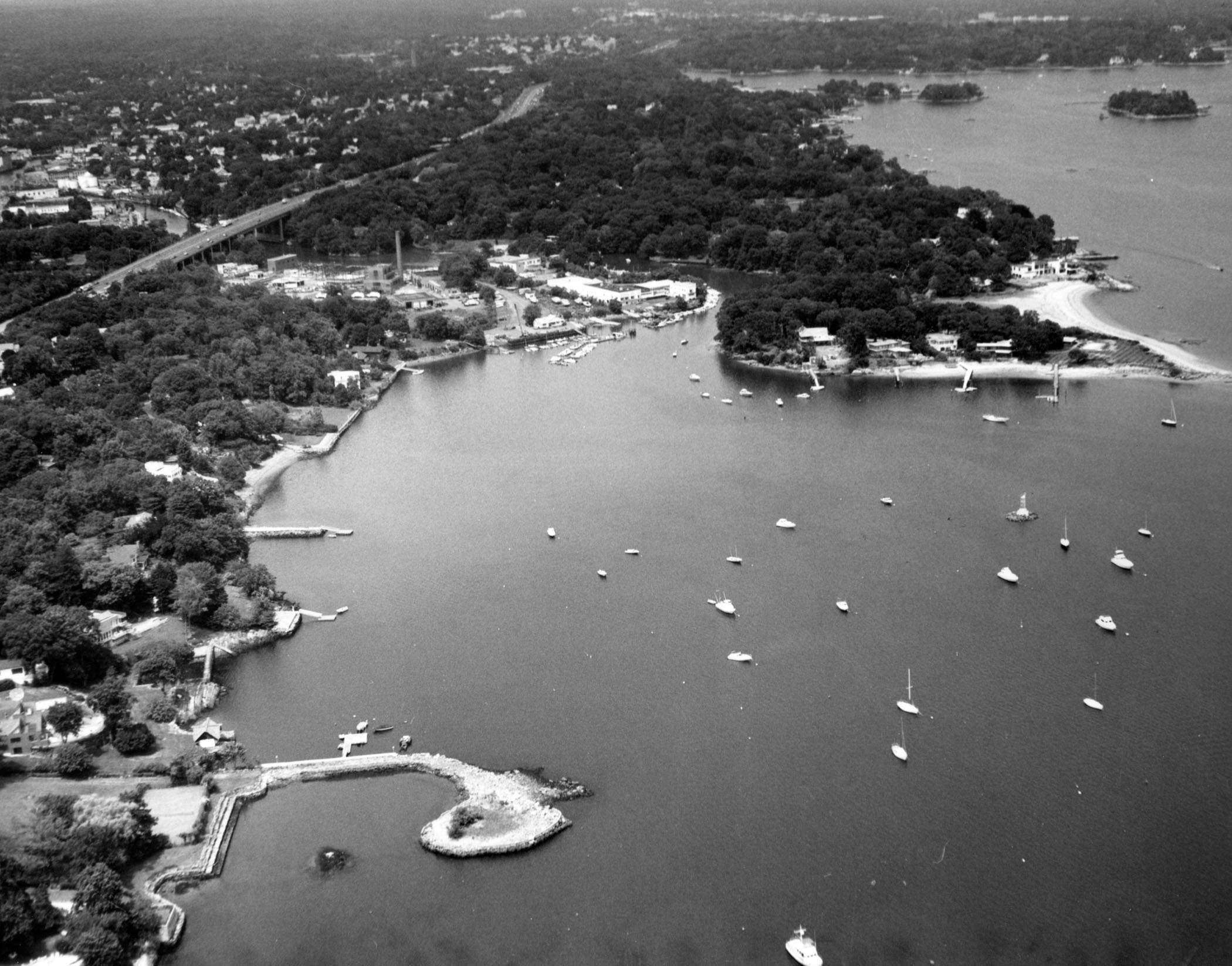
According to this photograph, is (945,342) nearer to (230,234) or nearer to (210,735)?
(210,735)

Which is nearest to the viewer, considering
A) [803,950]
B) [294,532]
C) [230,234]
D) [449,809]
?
[803,950]

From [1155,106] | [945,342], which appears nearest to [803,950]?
[945,342]

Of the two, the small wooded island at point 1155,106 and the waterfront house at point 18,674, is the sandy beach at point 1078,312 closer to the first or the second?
the waterfront house at point 18,674

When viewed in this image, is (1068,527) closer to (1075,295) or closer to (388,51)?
(1075,295)

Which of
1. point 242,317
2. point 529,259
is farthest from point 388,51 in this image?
point 242,317

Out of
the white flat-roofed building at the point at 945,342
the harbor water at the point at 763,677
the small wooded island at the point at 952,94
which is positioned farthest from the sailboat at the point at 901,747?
the small wooded island at the point at 952,94

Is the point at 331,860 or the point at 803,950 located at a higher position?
the point at 803,950

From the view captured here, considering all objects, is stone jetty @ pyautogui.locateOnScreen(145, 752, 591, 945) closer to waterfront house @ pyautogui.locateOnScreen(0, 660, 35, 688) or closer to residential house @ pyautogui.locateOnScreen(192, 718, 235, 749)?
residential house @ pyautogui.locateOnScreen(192, 718, 235, 749)
